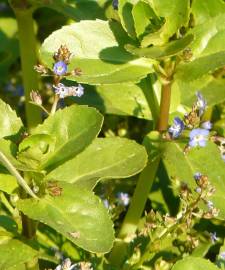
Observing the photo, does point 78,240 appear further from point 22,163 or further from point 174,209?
point 174,209

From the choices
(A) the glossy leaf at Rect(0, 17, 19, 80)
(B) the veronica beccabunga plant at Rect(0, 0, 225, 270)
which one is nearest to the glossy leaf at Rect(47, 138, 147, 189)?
(B) the veronica beccabunga plant at Rect(0, 0, 225, 270)

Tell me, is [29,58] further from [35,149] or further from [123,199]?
[35,149]

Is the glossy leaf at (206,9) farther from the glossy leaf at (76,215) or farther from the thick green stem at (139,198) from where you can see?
the glossy leaf at (76,215)

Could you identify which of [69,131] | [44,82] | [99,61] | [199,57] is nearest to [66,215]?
[69,131]

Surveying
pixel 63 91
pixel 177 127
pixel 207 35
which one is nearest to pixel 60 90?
pixel 63 91

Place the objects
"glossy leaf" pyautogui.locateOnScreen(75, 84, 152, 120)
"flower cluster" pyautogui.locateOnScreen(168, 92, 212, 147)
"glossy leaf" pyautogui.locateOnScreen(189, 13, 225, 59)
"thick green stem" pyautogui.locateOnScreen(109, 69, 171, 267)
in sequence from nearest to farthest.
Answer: "flower cluster" pyautogui.locateOnScreen(168, 92, 212, 147) → "glossy leaf" pyautogui.locateOnScreen(189, 13, 225, 59) → "thick green stem" pyautogui.locateOnScreen(109, 69, 171, 267) → "glossy leaf" pyautogui.locateOnScreen(75, 84, 152, 120)

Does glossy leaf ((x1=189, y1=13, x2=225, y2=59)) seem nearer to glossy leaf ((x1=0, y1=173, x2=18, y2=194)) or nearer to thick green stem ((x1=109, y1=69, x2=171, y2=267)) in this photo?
thick green stem ((x1=109, y1=69, x2=171, y2=267))

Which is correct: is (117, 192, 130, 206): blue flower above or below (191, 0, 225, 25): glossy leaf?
below
